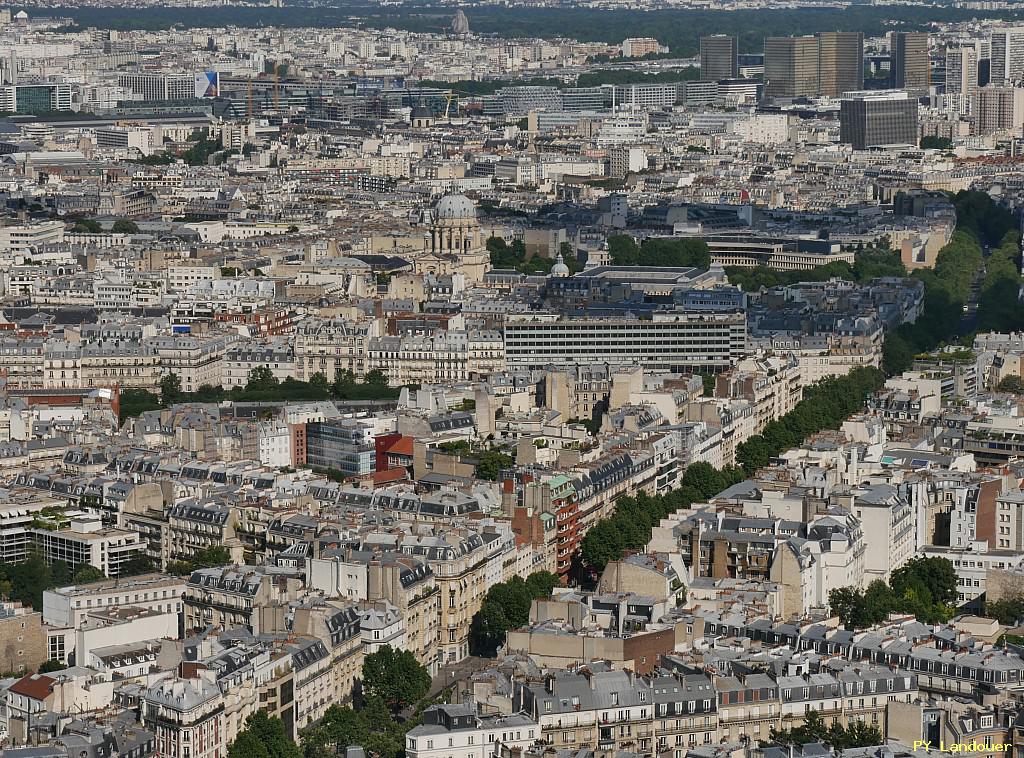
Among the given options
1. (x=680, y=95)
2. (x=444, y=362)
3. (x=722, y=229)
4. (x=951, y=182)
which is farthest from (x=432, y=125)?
(x=444, y=362)

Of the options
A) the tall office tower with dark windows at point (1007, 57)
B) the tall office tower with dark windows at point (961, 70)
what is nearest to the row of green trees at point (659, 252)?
the tall office tower with dark windows at point (961, 70)

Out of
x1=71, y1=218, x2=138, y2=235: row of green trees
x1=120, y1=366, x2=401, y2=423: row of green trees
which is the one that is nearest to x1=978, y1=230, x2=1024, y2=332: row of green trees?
x1=120, y1=366, x2=401, y2=423: row of green trees

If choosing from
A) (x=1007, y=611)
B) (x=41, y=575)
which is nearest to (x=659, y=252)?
(x=41, y=575)

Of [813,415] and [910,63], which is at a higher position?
[910,63]

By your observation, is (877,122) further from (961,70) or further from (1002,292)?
(1002,292)

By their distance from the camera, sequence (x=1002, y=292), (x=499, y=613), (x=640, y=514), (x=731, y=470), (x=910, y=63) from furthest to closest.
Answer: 1. (x=910, y=63)
2. (x=1002, y=292)
3. (x=731, y=470)
4. (x=640, y=514)
5. (x=499, y=613)

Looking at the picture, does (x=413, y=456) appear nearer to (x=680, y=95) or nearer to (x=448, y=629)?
(x=448, y=629)
